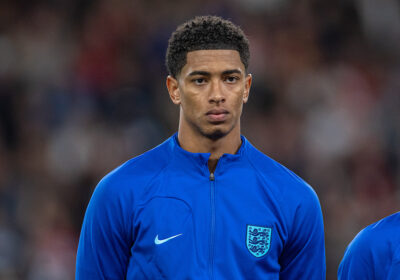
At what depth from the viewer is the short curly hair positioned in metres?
4.03

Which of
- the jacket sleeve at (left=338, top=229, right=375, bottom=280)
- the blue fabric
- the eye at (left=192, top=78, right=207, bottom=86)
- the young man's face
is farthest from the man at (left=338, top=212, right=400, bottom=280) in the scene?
the eye at (left=192, top=78, right=207, bottom=86)

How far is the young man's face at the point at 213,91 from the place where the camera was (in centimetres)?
393

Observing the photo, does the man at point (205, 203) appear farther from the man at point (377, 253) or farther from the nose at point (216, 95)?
the man at point (377, 253)

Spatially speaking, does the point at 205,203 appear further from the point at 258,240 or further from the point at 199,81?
the point at 199,81

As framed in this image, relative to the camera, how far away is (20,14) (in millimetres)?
11273

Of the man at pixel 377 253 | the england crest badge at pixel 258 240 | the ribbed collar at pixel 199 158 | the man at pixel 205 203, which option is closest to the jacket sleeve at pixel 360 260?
the man at pixel 377 253

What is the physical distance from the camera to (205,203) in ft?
13.0

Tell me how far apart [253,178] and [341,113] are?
6.19 metres

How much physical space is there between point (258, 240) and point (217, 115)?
625mm

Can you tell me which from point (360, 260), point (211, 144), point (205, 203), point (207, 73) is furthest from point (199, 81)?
point (360, 260)

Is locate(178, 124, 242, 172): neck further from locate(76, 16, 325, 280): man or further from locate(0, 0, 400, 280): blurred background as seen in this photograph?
locate(0, 0, 400, 280): blurred background

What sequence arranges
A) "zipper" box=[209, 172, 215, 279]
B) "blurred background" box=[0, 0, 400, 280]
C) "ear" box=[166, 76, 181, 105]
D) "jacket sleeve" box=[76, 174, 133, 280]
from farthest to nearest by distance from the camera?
"blurred background" box=[0, 0, 400, 280]
"ear" box=[166, 76, 181, 105]
"jacket sleeve" box=[76, 174, 133, 280]
"zipper" box=[209, 172, 215, 279]

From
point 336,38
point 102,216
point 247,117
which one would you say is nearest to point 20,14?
point 247,117

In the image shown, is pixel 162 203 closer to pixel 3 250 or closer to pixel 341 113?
pixel 3 250
